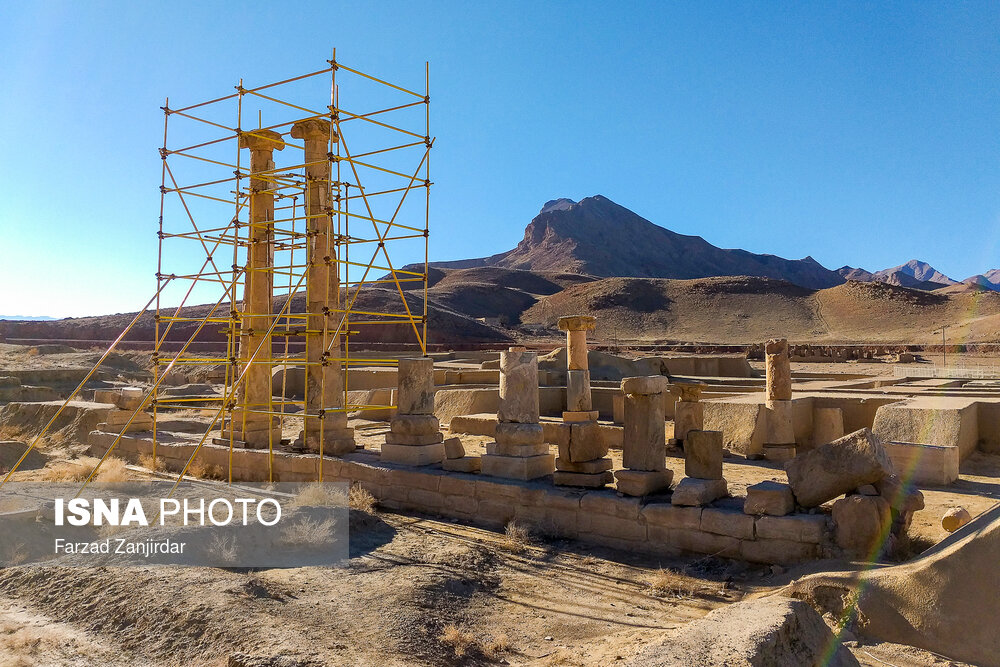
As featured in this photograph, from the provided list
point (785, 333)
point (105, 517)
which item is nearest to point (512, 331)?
point (785, 333)

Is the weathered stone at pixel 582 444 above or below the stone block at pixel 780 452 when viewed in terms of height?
above

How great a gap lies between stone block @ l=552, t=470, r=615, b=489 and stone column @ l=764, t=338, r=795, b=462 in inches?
169

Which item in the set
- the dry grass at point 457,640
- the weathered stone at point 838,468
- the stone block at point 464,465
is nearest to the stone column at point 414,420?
the stone block at point 464,465

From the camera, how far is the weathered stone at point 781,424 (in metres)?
11.3

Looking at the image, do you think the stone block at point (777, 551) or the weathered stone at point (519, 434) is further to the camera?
the weathered stone at point (519, 434)

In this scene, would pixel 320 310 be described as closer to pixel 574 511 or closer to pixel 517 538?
pixel 517 538

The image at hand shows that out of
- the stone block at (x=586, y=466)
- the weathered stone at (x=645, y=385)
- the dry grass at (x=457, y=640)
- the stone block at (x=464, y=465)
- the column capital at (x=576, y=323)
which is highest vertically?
the column capital at (x=576, y=323)

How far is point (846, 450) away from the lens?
647 centimetres

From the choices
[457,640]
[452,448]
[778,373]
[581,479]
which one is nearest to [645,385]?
[581,479]

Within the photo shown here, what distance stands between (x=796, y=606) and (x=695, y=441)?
3.36 metres

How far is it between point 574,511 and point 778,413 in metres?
5.10

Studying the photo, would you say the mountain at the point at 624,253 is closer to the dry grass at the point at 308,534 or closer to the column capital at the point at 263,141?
the column capital at the point at 263,141

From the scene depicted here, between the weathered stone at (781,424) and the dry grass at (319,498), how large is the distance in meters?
6.78

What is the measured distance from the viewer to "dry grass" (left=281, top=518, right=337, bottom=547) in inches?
273
